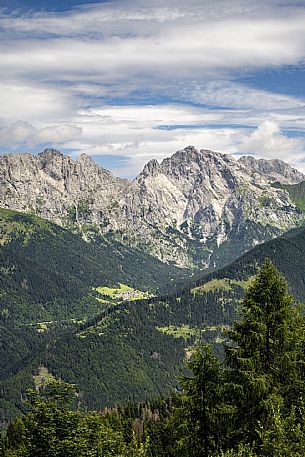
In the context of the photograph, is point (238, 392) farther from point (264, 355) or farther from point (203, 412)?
point (264, 355)

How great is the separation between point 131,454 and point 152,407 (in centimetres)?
15665

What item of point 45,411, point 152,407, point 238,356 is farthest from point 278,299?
point 152,407

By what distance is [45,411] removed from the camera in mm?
41125

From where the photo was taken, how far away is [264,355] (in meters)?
40.0

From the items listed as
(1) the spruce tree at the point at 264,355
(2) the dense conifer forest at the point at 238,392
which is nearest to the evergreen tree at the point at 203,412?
(2) the dense conifer forest at the point at 238,392

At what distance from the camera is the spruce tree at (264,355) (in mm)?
38594

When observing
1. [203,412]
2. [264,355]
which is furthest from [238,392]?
[264,355]

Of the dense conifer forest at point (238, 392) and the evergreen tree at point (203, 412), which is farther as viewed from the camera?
the evergreen tree at point (203, 412)

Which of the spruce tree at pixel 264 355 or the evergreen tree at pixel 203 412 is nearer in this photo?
the spruce tree at pixel 264 355

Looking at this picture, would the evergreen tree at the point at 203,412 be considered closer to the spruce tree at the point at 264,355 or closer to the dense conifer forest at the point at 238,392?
the dense conifer forest at the point at 238,392

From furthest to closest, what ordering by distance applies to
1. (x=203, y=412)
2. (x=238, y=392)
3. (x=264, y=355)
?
1. (x=264, y=355)
2. (x=203, y=412)
3. (x=238, y=392)

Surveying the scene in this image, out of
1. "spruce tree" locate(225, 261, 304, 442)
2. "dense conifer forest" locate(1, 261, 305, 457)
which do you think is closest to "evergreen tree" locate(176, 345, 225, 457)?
"dense conifer forest" locate(1, 261, 305, 457)

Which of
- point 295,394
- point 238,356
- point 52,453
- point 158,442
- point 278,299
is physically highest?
point 278,299

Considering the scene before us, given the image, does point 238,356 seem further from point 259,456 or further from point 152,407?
point 152,407
